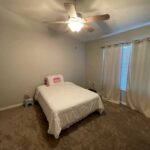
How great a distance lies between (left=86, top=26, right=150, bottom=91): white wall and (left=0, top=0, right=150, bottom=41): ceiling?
215mm

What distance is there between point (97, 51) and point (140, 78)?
74.4 inches

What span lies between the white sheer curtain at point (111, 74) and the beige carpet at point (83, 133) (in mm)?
803

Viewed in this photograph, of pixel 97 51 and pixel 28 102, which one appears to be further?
pixel 97 51

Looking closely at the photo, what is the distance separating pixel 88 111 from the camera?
7.41 feet

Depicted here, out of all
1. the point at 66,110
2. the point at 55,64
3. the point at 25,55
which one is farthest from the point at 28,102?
the point at 66,110

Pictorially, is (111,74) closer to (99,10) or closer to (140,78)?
(140,78)

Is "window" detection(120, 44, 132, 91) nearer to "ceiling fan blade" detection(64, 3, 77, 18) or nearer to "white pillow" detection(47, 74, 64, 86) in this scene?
"ceiling fan blade" detection(64, 3, 77, 18)

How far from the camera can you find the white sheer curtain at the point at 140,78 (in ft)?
8.28

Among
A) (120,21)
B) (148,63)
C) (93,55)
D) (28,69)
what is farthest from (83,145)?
(93,55)

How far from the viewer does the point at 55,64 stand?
147 inches

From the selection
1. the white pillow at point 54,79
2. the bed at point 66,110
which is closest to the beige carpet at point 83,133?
the bed at point 66,110

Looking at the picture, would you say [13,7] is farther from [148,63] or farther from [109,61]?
[148,63]

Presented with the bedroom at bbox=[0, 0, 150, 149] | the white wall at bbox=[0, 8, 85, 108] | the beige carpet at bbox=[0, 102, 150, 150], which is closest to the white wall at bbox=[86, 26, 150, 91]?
the bedroom at bbox=[0, 0, 150, 149]

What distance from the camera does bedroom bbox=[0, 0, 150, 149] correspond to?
1809 millimetres
